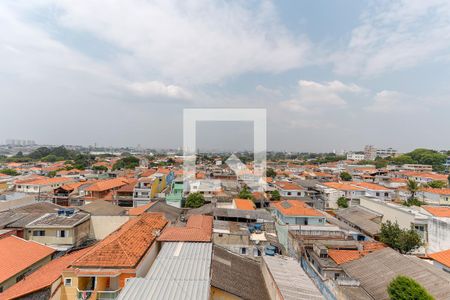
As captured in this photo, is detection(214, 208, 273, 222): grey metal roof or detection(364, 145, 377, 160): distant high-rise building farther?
detection(364, 145, 377, 160): distant high-rise building

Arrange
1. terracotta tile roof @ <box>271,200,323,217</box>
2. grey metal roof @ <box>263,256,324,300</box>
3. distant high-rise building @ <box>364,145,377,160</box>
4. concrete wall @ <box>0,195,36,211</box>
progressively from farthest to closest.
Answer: distant high-rise building @ <box>364,145,377,160</box> → terracotta tile roof @ <box>271,200,323,217</box> → concrete wall @ <box>0,195,36,211</box> → grey metal roof @ <box>263,256,324,300</box>

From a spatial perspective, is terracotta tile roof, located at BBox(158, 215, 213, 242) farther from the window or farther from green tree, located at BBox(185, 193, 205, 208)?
green tree, located at BBox(185, 193, 205, 208)

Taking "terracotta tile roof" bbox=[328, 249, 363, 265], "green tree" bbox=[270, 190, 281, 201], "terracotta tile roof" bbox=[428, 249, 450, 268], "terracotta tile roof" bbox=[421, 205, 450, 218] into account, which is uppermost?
"terracotta tile roof" bbox=[421, 205, 450, 218]

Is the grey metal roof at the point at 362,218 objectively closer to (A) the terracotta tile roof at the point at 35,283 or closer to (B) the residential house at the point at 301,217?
(B) the residential house at the point at 301,217

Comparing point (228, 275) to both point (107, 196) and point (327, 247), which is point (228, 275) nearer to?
point (327, 247)

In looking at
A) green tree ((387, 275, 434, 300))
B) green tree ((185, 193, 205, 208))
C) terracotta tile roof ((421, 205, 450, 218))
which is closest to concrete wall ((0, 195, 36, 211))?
green tree ((185, 193, 205, 208))

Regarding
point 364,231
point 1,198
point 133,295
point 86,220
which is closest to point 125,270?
point 133,295
